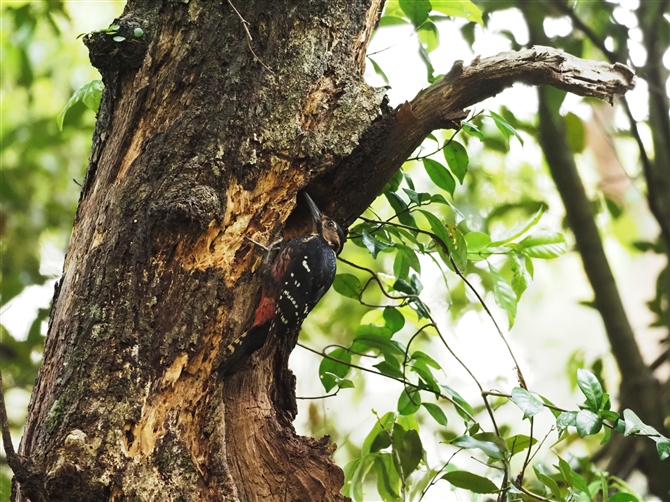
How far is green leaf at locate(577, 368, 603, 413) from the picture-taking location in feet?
4.83

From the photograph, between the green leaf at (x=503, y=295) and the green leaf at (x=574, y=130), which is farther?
the green leaf at (x=574, y=130)

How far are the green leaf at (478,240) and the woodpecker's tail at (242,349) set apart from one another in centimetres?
69

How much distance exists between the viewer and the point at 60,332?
1.41 metres

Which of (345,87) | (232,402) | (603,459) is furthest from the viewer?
(603,459)

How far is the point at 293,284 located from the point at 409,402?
51cm

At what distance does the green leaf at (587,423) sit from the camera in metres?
1.41

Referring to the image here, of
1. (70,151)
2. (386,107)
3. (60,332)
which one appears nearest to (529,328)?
(70,151)

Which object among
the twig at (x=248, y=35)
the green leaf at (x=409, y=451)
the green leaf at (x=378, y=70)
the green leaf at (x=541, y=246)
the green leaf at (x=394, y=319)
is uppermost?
the green leaf at (x=378, y=70)

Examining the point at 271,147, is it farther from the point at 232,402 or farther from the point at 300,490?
the point at 300,490

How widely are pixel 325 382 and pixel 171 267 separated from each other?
0.70 metres

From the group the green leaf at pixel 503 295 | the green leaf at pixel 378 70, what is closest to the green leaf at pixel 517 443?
the green leaf at pixel 503 295

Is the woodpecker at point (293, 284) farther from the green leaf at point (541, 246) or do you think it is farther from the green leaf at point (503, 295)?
the green leaf at point (541, 246)

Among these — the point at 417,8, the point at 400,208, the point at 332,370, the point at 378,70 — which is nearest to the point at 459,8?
the point at 417,8

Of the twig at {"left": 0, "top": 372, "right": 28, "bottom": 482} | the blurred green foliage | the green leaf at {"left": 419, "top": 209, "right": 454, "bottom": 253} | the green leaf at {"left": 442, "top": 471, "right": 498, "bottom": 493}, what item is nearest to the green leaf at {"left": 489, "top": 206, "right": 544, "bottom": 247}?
the green leaf at {"left": 419, "top": 209, "right": 454, "bottom": 253}
